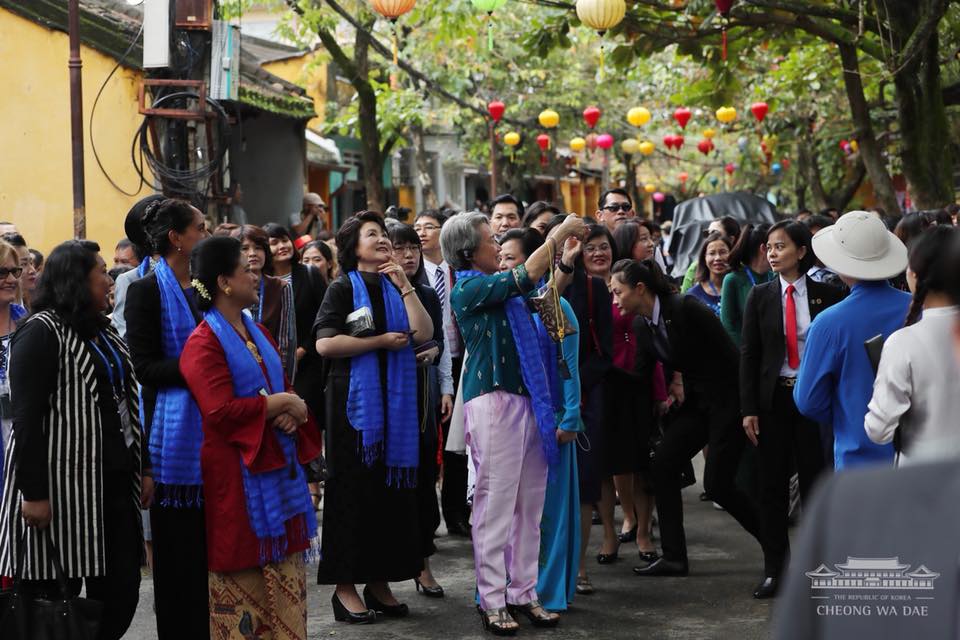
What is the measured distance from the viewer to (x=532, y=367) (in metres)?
6.61

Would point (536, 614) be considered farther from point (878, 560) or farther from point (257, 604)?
point (878, 560)

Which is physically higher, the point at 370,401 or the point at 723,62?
the point at 723,62

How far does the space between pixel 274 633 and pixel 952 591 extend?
13.0 feet

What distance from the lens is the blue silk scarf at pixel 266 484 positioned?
5.18m

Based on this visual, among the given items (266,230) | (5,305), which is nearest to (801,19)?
(266,230)

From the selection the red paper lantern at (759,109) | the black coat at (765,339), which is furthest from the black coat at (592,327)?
the red paper lantern at (759,109)

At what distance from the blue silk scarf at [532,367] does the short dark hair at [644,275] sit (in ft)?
4.05

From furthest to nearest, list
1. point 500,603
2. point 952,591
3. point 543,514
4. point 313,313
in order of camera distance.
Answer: point 313,313 → point 543,514 → point 500,603 → point 952,591

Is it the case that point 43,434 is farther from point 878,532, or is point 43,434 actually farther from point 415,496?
point 878,532

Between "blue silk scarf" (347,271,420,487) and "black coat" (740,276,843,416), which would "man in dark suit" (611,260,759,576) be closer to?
"black coat" (740,276,843,416)

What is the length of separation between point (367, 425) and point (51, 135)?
995 centimetres

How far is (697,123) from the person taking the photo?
105 feet

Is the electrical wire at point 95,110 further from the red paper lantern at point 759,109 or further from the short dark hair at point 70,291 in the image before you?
the red paper lantern at point 759,109

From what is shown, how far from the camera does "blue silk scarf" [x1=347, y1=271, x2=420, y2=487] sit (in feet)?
22.0
